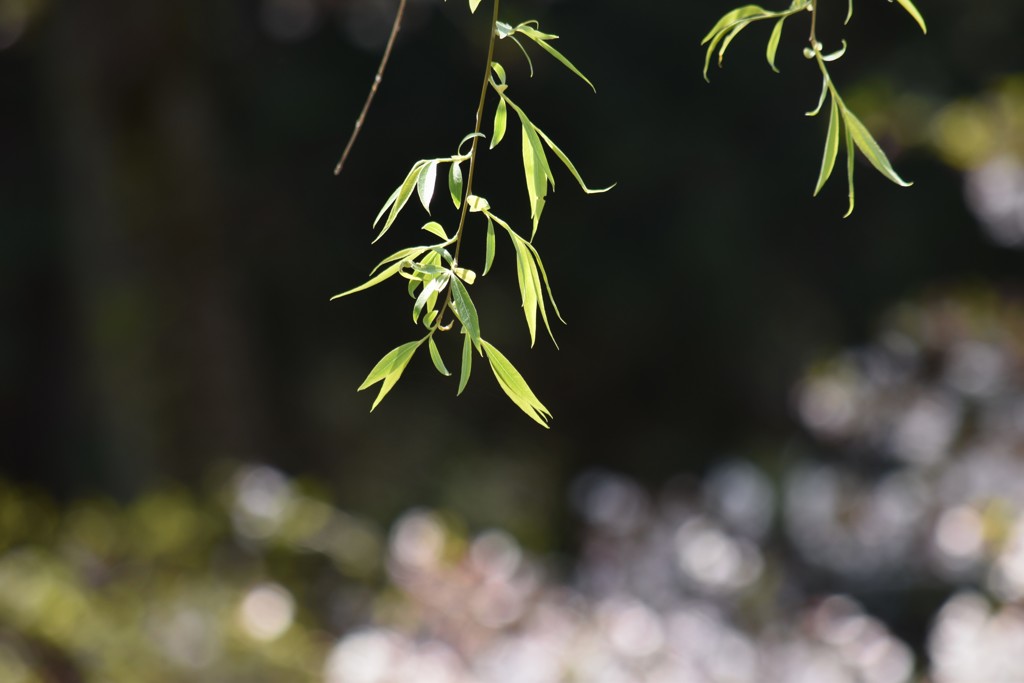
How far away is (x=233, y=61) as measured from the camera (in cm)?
451

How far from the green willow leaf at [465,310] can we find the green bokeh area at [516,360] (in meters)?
1.52

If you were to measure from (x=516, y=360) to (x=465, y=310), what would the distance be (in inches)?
177

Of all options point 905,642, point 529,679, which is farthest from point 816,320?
point 529,679

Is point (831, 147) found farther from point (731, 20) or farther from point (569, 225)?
point (569, 225)

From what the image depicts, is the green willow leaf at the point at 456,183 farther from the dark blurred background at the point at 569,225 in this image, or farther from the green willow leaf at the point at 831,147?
the dark blurred background at the point at 569,225

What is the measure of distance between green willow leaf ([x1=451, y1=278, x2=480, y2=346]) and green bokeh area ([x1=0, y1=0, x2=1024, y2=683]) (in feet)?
4.99

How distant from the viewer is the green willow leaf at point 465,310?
0.45 meters

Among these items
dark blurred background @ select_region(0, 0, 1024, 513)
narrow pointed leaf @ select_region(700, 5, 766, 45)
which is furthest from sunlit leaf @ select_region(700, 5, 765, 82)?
dark blurred background @ select_region(0, 0, 1024, 513)

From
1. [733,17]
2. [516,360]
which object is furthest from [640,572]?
[733,17]

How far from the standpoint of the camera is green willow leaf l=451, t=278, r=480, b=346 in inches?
17.8

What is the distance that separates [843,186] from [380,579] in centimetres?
228

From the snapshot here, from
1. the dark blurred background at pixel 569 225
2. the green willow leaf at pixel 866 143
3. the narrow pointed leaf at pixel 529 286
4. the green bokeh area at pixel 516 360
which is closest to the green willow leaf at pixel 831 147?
the green willow leaf at pixel 866 143

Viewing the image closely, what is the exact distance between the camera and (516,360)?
4.95m

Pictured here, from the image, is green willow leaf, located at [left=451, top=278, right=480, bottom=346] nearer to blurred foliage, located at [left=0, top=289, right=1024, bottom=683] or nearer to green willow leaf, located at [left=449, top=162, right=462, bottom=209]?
green willow leaf, located at [left=449, top=162, right=462, bottom=209]
